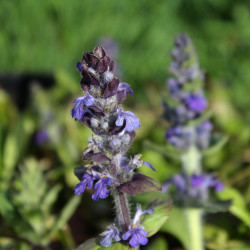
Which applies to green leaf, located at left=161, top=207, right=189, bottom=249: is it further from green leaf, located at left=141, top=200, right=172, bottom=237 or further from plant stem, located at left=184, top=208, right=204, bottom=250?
green leaf, located at left=141, top=200, right=172, bottom=237

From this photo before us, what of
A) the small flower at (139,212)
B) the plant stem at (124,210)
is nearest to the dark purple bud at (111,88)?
the plant stem at (124,210)

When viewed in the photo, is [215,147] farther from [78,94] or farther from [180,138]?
[78,94]

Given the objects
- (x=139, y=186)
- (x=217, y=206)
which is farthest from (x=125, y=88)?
(x=217, y=206)

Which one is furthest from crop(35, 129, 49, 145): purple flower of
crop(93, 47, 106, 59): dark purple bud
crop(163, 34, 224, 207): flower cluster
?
crop(93, 47, 106, 59): dark purple bud

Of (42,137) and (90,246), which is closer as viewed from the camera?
(90,246)

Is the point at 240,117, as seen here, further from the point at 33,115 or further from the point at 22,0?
the point at 22,0

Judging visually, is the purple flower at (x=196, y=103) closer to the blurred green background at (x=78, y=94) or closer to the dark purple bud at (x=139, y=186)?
the blurred green background at (x=78, y=94)
